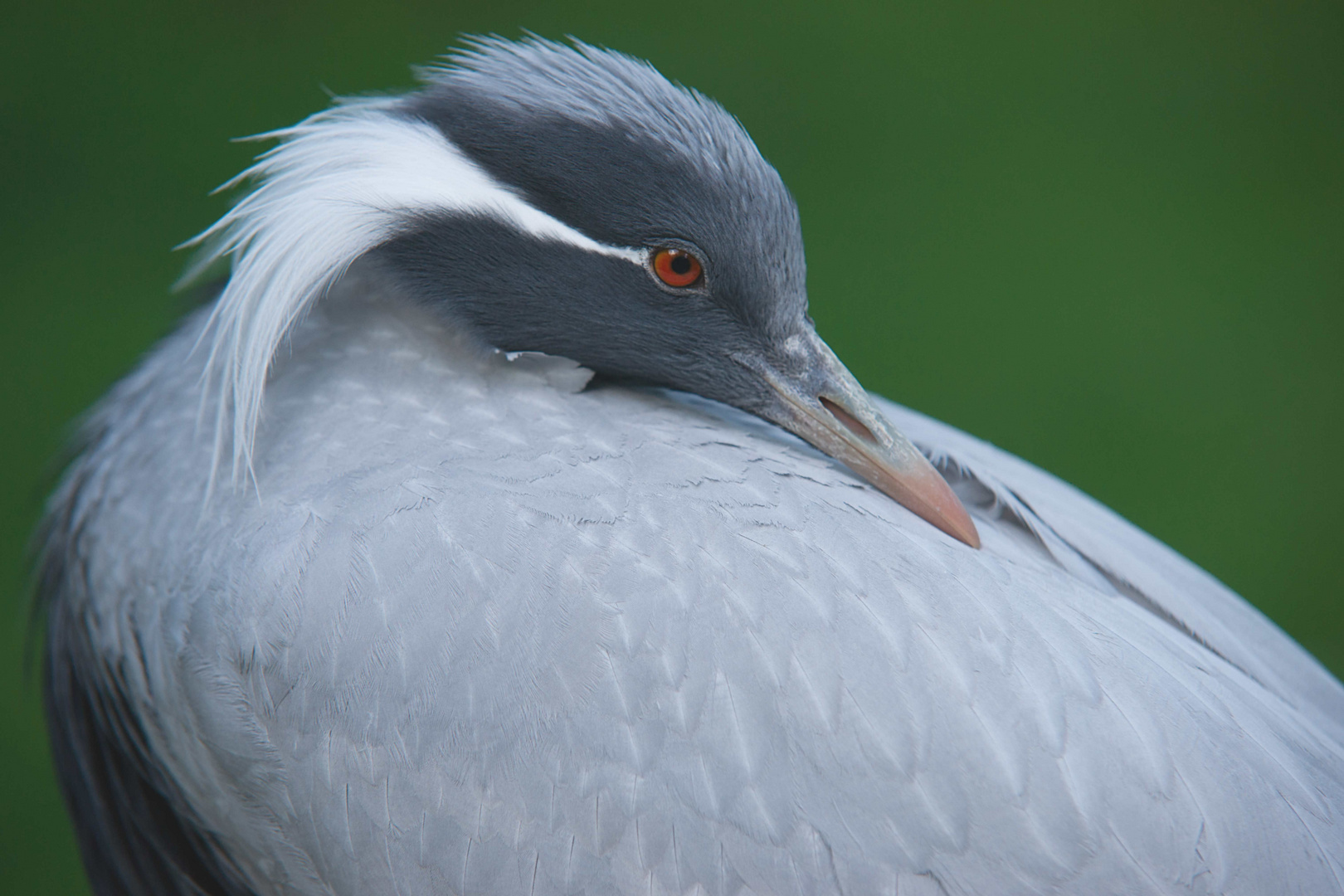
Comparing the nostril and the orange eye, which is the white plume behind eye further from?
the nostril

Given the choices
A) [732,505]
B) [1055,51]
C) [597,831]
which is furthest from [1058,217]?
[597,831]

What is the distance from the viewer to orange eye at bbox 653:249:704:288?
1587mm

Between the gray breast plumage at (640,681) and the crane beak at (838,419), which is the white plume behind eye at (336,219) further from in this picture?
the crane beak at (838,419)

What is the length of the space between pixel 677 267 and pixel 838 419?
32 centimetres

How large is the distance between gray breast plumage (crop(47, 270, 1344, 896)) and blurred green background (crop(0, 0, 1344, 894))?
2238mm

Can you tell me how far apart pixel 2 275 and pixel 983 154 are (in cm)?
373

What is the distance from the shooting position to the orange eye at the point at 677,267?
159 cm

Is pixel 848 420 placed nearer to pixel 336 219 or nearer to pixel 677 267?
pixel 677 267

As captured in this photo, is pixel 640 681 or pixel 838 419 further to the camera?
pixel 838 419

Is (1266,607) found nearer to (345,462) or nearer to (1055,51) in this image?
(1055,51)

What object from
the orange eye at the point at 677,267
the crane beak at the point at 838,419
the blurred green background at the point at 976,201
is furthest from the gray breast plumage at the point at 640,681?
the blurred green background at the point at 976,201

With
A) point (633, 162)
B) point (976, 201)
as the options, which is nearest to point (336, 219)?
point (633, 162)

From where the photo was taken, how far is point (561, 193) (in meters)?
1.57

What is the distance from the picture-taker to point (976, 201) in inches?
181
